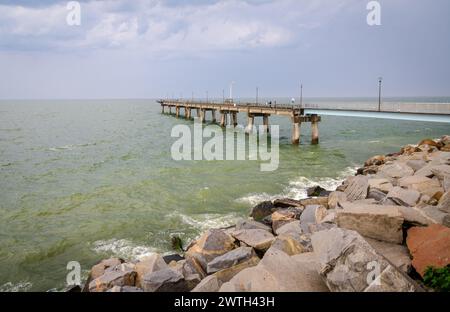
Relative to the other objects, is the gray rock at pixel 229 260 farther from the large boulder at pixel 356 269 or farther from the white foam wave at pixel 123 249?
the white foam wave at pixel 123 249

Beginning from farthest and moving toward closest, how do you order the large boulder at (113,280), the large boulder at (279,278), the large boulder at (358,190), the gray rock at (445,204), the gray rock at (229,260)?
the large boulder at (358,190) < the gray rock at (445,204) < the gray rock at (229,260) < the large boulder at (113,280) < the large boulder at (279,278)

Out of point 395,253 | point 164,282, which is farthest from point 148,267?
point 395,253

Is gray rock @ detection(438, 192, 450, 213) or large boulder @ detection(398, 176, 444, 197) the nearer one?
gray rock @ detection(438, 192, 450, 213)

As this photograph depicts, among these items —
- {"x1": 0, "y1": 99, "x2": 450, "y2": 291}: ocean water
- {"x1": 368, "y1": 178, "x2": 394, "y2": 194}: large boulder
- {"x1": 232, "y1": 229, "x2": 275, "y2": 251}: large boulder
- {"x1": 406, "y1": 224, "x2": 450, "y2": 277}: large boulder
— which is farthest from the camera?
{"x1": 368, "y1": 178, "x2": 394, "y2": 194}: large boulder

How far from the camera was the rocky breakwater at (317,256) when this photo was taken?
589cm

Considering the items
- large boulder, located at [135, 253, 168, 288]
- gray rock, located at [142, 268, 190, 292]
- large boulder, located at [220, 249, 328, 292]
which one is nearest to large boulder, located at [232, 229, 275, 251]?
large boulder, located at [220, 249, 328, 292]

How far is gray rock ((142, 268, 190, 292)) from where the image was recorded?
295 inches

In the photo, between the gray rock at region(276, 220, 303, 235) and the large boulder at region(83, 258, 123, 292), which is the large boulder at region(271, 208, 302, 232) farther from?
the large boulder at region(83, 258, 123, 292)

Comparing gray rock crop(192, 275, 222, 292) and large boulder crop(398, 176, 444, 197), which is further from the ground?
large boulder crop(398, 176, 444, 197)

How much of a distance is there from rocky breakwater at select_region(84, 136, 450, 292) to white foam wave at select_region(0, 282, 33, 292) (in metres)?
2.78

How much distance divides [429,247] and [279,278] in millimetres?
3320

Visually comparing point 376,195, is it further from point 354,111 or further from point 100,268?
point 354,111

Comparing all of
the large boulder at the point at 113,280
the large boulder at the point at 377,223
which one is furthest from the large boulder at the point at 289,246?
the large boulder at the point at 113,280

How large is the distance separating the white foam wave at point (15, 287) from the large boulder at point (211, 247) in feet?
17.4
